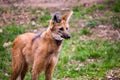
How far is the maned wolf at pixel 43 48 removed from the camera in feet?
19.7

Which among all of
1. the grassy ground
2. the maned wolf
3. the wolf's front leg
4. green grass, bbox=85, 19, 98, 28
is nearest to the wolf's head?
the maned wolf

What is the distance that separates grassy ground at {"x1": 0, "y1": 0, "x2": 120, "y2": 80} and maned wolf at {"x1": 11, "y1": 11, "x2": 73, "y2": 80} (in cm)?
97

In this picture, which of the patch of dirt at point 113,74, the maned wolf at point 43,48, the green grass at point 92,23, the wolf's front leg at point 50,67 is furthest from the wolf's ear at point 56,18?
the green grass at point 92,23

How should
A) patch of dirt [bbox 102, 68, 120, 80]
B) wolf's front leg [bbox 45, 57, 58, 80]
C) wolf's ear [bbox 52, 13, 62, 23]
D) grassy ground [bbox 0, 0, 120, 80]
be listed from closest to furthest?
wolf's ear [bbox 52, 13, 62, 23], wolf's front leg [bbox 45, 57, 58, 80], patch of dirt [bbox 102, 68, 120, 80], grassy ground [bbox 0, 0, 120, 80]

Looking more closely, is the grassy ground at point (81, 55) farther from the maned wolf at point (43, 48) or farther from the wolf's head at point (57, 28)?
the wolf's head at point (57, 28)

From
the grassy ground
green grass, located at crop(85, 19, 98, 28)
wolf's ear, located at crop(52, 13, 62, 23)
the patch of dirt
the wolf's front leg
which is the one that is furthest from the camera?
green grass, located at crop(85, 19, 98, 28)

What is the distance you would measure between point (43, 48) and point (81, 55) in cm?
226

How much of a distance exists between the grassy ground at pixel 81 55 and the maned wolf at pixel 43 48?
968 mm

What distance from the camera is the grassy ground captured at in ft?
24.3

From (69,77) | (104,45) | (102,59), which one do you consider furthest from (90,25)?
(69,77)

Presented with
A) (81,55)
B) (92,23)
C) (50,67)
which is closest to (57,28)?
(50,67)

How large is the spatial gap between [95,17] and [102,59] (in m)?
2.86

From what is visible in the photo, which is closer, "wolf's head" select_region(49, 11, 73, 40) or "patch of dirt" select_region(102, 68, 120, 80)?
"wolf's head" select_region(49, 11, 73, 40)

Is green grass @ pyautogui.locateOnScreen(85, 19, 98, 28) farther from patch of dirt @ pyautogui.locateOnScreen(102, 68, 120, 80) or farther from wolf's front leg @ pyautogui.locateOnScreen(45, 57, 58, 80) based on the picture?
wolf's front leg @ pyautogui.locateOnScreen(45, 57, 58, 80)
